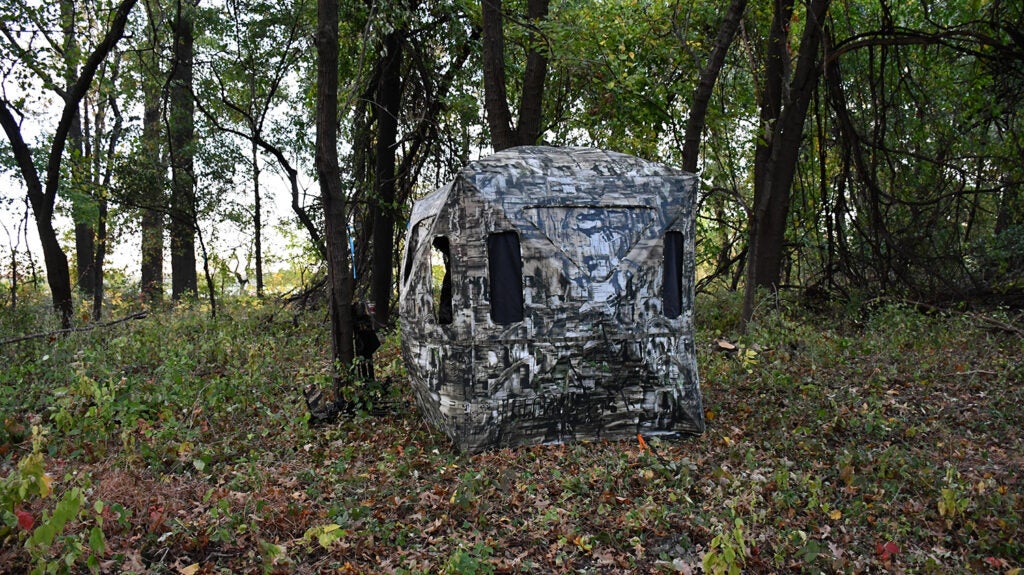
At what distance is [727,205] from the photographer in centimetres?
1583

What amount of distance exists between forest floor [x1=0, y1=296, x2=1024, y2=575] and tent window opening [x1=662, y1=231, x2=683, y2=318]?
1231 mm

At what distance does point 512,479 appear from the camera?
5.23 meters

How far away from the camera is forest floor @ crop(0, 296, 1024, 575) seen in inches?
151

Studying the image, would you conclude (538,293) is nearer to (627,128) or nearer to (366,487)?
(366,487)

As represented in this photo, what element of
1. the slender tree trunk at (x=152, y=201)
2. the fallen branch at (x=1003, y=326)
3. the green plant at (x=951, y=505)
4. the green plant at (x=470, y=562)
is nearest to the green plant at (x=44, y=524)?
the green plant at (x=470, y=562)

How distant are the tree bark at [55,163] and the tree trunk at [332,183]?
15.8ft

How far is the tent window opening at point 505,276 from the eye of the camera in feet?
19.2

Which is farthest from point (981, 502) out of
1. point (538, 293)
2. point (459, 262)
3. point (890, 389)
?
point (459, 262)

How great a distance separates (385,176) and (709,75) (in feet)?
20.0

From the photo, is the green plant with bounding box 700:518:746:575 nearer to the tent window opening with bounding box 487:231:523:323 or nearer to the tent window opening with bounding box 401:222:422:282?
the tent window opening with bounding box 487:231:523:323

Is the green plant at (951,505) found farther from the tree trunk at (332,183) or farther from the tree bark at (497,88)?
the tree bark at (497,88)

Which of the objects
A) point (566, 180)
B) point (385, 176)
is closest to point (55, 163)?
point (385, 176)

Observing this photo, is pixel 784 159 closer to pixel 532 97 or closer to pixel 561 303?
pixel 532 97

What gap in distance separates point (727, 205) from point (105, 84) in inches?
502
